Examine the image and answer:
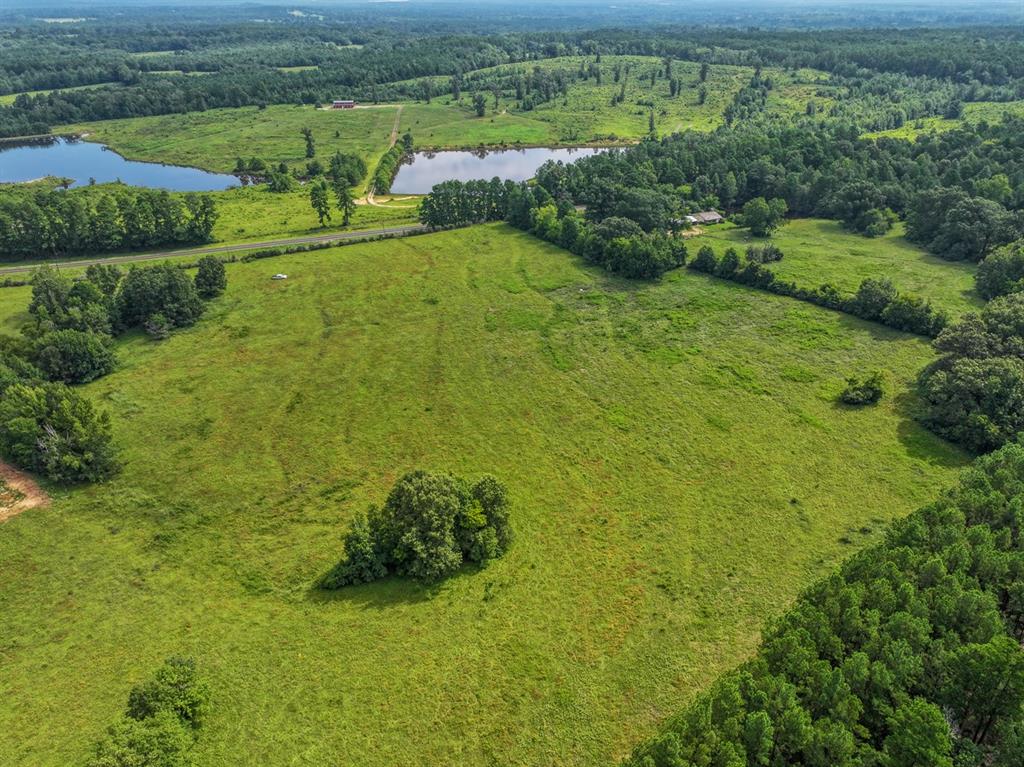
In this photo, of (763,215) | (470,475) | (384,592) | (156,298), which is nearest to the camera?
(384,592)

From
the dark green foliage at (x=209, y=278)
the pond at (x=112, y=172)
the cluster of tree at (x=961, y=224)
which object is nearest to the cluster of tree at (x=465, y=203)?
the dark green foliage at (x=209, y=278)

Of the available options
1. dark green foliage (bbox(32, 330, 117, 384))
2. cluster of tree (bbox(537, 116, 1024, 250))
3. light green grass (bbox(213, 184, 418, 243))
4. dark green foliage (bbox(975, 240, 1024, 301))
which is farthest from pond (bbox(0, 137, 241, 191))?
dark green foliage (bbox(975, 240, 1024, 301))

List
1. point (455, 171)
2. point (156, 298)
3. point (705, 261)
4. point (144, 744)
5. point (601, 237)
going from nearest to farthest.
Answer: point (144, 744) < point (156, 298) < point (705, 261) < point (601, 237) < point (455, 171)

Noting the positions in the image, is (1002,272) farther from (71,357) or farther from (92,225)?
(92,225)

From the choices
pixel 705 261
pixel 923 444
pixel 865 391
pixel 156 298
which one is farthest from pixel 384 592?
pixel 705 261

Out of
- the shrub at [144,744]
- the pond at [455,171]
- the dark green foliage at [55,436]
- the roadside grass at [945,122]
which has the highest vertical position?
the roadside grass at [945,122]

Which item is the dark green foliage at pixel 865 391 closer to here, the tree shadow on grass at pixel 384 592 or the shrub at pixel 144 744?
the tree shadow on grass at pixel 384 592

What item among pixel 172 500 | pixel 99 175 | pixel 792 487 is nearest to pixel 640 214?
pixel 792 487
